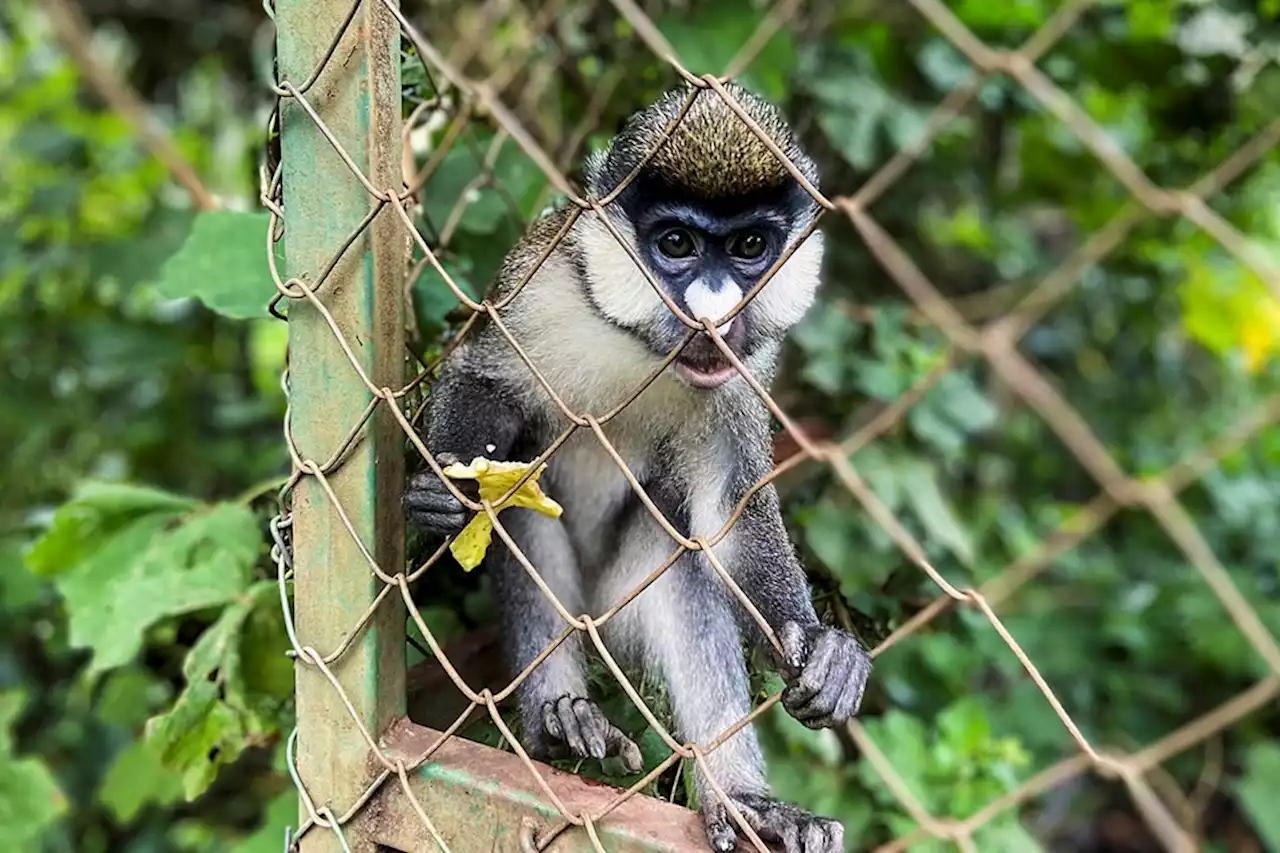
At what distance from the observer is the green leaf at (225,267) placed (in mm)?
2137

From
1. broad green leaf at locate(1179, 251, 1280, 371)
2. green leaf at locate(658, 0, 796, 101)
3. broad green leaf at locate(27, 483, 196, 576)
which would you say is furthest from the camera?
broad green leaf at locate(1179, 251, 1280, 371)

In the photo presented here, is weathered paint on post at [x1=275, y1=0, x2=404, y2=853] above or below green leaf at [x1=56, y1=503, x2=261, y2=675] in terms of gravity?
above

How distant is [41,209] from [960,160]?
2.98 metres

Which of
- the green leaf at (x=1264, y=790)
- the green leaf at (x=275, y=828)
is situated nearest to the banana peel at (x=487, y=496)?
the green leaf at (x=275, y=828)

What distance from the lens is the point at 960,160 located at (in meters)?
3.95

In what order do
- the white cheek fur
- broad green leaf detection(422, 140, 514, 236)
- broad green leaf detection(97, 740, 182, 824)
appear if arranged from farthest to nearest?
1. broad green leaf detection(97, 740, 182, 824)
2. broad green leaf detection(422, 140, 514, 236)
3. the white cheek fur

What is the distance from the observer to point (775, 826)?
1.77 meters

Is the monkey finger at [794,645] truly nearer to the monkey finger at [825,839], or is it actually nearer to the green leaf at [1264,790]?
the monkey finger at [825,839]

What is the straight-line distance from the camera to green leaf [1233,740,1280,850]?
3.25 metres

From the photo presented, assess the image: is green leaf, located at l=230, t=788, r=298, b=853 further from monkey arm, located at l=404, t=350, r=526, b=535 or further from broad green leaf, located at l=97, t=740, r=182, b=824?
monkey arm, located at l=404, t=350, r=526, b=535

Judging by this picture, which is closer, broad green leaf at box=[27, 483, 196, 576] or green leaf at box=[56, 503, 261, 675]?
→ green leaf at box=[56, 503, 261, 675]

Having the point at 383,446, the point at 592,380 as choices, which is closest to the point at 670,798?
the point at 383,446

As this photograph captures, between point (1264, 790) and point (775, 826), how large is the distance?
227 cm

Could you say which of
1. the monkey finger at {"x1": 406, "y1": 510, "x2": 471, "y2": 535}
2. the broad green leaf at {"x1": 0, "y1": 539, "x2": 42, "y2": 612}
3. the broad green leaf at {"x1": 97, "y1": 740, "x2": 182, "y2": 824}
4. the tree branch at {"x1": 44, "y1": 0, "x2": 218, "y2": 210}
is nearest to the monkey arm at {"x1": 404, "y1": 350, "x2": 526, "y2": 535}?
the monkey finger at {"x1": 406, "y1": 510, "x2": 471, "y2": 535}
